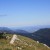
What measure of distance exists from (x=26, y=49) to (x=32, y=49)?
1.00 meters

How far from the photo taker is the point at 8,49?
22766 millimetres

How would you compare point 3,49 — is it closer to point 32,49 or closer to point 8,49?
point 8,49

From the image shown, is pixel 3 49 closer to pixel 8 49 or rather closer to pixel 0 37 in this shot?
pixel 8 49

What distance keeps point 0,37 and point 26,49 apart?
424 inches

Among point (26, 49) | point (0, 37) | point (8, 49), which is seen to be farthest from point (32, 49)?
point (0, 37)

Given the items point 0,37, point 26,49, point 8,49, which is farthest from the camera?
point 0,37

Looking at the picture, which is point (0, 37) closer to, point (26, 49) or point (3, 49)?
point (26, 49)

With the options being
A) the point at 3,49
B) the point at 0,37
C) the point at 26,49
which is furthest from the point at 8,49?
the point at 0,37

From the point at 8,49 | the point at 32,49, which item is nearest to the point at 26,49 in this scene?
the point at 32,49

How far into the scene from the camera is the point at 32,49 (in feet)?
87.6

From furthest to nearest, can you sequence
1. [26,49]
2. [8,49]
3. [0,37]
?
1. [0,37]
2. [26,49]
3. [8,49]

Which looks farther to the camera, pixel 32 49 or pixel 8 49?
pixel 32 49

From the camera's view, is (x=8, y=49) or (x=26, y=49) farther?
Result: (x=26, y=49)

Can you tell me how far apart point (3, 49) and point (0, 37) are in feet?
42.8
